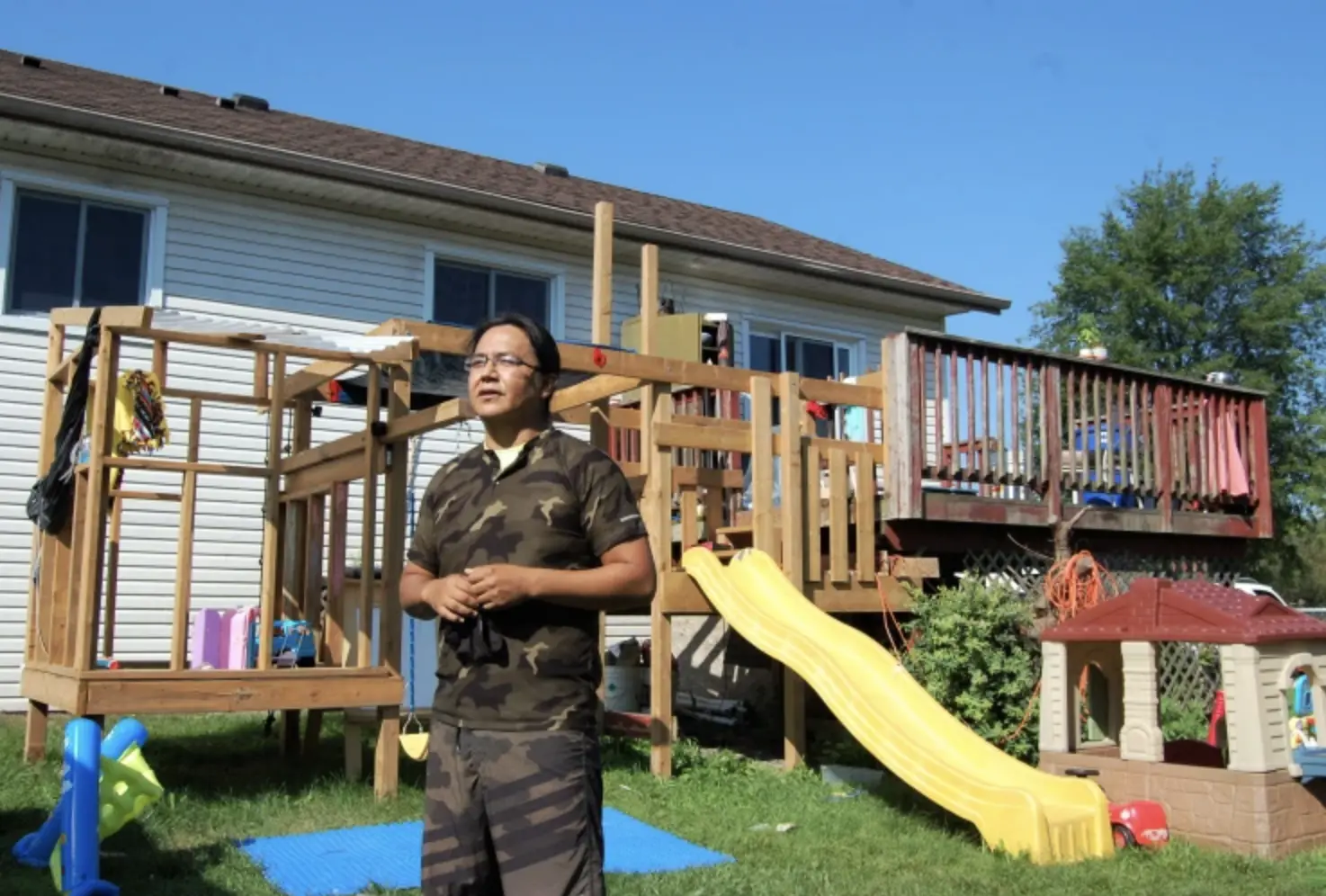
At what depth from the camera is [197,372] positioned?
35.0 ft

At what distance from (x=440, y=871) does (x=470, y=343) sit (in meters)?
1.14

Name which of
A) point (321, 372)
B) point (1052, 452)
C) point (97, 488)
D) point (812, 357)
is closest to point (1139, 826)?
point (1052, 452)

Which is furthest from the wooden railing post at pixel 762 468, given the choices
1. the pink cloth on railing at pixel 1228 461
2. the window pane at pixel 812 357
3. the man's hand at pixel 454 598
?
the window pane at pixel 812 357

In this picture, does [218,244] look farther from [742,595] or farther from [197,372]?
[742,595]

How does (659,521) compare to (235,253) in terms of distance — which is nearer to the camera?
(659,521)

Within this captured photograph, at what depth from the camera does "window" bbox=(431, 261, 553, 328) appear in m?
12.1

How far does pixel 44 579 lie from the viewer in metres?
6.77

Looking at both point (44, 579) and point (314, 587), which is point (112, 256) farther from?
point (314, 587)

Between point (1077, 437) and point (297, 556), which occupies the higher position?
point (1077, 437)

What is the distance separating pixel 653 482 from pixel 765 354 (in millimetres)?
7229

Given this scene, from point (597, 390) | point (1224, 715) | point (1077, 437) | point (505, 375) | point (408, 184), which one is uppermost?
point (408, 184)

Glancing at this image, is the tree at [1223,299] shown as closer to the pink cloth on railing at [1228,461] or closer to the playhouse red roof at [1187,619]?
the pink cloth on railing at [1228,461]

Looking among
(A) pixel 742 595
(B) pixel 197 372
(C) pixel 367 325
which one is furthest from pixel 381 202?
(A) pixel 742 595

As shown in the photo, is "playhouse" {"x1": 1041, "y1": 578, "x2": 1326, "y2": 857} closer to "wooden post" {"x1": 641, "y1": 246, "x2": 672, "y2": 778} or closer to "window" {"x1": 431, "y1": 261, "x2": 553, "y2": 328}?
"wooden post" {"x1": 641, "y1": 246, "x2": 672, "y2": 778}
